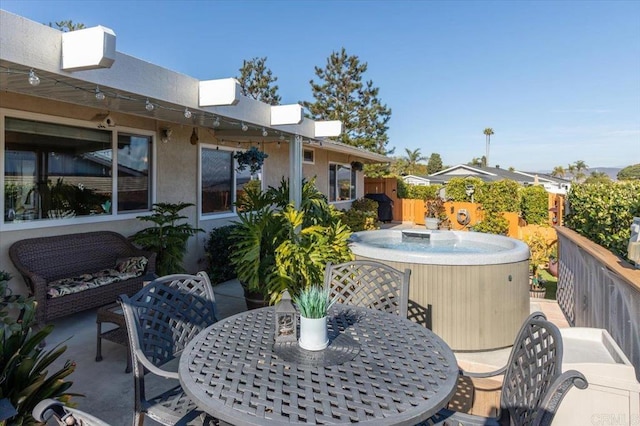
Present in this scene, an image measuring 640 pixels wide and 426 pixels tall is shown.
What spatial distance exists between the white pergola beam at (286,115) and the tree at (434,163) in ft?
192

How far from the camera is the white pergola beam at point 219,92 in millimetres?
4324

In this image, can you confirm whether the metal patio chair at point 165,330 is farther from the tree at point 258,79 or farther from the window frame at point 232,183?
the tree at point 258,79

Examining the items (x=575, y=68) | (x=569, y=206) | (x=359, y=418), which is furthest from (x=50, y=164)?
(x=575, y=68)

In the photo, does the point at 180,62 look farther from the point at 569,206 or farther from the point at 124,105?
the point at 569,206

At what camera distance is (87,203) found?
18.9 feet

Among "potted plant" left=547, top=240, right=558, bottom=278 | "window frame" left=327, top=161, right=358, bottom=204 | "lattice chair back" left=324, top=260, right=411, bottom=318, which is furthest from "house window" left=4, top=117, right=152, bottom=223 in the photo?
"potted plant" left=547, top=240, right=558, bottom=278

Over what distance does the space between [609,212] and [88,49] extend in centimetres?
501

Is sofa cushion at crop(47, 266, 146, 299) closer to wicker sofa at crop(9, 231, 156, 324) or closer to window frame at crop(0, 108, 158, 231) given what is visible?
wicker sofa at crop(9, 231, 156, 324)

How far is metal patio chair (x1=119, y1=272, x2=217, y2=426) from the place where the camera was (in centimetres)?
212

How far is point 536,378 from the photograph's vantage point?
178cm

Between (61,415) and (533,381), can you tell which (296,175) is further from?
(61,415)

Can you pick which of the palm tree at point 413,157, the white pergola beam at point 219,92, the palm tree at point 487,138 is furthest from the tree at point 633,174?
the palm tree at point 487,138

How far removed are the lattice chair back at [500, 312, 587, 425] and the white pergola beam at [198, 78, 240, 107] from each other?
3.74 m

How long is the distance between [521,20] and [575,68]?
3.21m
